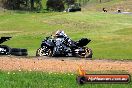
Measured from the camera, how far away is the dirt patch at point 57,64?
19.9 m

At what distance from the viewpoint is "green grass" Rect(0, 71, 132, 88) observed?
14.3m

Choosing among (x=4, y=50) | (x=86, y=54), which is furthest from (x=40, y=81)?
(x=4, y=50)

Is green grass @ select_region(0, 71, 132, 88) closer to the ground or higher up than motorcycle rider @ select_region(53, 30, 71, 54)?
higher up

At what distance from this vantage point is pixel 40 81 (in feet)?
50.2

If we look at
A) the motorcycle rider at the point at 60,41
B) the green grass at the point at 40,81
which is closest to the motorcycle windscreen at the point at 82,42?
the motorcycle rider at the point at 60,41

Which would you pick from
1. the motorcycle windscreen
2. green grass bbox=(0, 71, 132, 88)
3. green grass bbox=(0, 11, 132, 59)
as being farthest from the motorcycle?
green grass bbox=(0, 11, 132, 59)

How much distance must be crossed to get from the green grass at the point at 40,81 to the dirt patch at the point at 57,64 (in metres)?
2.74

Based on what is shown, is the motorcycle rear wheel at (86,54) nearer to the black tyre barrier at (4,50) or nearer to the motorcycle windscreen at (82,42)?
the motorcycle windscreen at (82,42)

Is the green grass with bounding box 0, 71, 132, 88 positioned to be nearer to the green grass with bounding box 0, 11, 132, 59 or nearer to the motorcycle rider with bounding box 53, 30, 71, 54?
the motorcycle rider with bounding box 53, 30, 71, 54

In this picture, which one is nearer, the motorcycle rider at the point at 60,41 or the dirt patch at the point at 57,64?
the dirt patch at the point at 57,64

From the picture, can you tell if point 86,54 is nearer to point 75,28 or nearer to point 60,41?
point 60,41

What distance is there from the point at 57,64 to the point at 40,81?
19.8ft

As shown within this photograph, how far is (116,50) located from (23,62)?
40.1ft

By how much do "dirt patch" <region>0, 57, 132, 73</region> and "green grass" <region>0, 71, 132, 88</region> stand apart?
2743 mm
